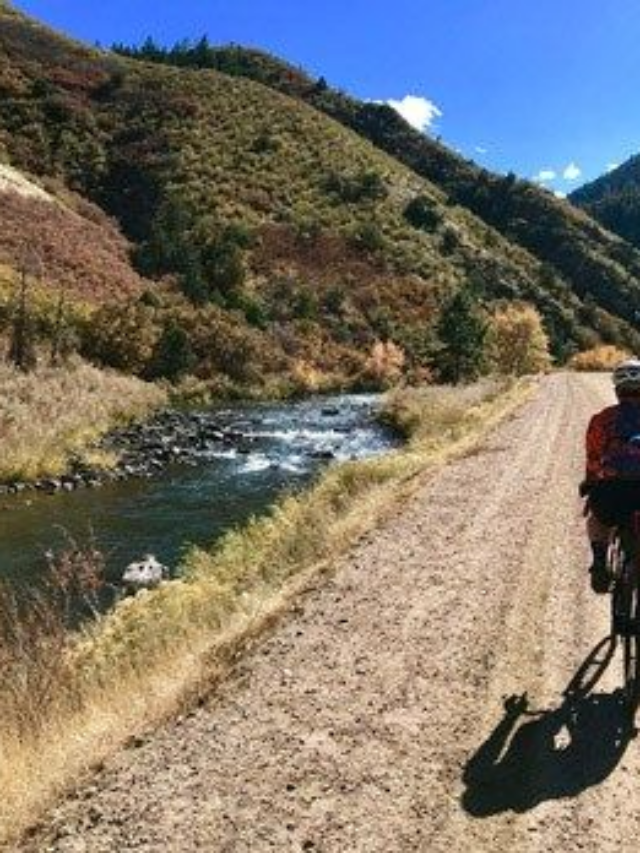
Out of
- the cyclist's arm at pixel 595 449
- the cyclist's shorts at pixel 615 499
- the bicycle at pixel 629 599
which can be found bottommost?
the bicycle at pixel 629 599

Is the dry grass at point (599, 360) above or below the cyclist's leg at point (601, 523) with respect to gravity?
below

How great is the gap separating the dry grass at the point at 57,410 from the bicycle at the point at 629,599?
20631mm

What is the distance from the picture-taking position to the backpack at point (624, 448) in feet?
25.1

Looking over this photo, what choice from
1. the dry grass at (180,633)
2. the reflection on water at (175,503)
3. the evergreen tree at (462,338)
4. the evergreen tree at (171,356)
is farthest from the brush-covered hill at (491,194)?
the dry grass at (180,633)

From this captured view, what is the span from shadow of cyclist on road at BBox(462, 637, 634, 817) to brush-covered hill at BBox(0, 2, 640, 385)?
49.4m

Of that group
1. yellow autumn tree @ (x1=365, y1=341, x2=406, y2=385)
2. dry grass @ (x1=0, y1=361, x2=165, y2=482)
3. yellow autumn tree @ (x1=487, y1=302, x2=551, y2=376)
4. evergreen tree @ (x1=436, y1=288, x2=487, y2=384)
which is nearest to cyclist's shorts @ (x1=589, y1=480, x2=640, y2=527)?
dry grass @ (x1=0, y1=361, x2=165, y2=482)

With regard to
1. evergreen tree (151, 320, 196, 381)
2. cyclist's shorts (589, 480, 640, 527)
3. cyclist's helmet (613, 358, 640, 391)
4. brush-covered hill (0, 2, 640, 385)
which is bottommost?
cyclist's shorts (589, 480, 640, 527)

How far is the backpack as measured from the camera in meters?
7.66

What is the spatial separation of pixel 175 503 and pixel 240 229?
6539cm

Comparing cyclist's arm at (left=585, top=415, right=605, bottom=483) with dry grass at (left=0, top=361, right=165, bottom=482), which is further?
dry grass at (left=0, top=361, right=165, bottom=482)

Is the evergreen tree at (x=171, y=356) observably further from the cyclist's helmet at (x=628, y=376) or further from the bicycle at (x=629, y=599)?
the bicycle at (x=629, y=599)

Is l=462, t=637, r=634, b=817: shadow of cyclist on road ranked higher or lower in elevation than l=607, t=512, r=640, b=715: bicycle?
lower

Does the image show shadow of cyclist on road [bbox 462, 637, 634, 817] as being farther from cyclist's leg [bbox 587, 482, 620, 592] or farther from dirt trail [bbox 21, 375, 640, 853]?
cyclist's leg [bbox 587, 482, 620, 592]

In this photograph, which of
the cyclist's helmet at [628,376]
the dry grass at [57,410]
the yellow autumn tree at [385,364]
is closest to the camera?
the cyclist's helmet at [628,376]
